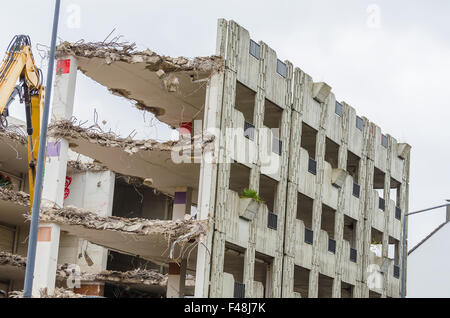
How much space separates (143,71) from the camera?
3366 centimetres

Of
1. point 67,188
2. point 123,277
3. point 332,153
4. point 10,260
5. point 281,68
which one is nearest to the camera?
point 281,68

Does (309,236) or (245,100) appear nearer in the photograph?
(245,100)

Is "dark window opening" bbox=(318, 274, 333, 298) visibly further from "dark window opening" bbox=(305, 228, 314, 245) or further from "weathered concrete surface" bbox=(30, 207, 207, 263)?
"weathered concrete surface" bbox=(30, 207, 207, 263)

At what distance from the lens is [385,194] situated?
44219mm

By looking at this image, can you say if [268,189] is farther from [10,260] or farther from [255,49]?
[10,260]

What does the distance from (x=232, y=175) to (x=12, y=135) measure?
12.2 meters

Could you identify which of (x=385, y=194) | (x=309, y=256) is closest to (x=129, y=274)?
(x=309, y=256)

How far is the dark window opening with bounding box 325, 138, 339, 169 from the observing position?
3990cm

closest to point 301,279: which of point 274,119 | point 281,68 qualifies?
point 274,119

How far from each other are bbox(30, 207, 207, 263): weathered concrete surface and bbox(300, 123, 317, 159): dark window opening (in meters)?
7.62

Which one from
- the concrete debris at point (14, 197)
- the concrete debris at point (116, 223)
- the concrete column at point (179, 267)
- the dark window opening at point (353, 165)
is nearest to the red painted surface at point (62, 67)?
the concrete debris at point (116, 223)

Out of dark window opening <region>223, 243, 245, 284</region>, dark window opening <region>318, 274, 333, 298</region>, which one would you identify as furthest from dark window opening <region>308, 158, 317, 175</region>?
dark window opening <region>223, 243, 245, 284</region>
